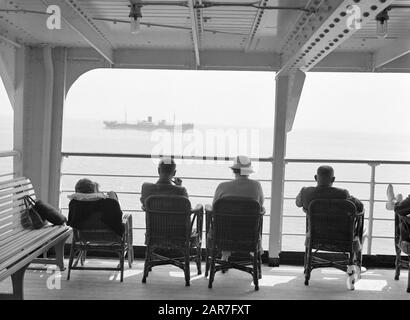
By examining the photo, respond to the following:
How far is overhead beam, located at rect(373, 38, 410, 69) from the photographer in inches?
152

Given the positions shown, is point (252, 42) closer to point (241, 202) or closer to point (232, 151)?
point (232, 151)

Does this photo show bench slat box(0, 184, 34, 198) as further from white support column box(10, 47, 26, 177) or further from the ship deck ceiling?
the ship deck ceiling

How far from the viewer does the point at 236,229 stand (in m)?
→ 3.40

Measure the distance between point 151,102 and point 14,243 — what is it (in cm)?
491

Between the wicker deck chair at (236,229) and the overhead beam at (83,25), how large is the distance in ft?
5.60

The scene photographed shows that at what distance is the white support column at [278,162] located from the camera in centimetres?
452

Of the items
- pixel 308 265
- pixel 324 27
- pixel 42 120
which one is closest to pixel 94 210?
pixel 42 120

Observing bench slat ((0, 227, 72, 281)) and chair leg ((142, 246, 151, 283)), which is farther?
chair leg ((142, 246, 151, 283))

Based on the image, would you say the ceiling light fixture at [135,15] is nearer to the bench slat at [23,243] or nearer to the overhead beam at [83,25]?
the overhead beam at [83,25]

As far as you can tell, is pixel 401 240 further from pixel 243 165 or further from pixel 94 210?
pixel 94 210

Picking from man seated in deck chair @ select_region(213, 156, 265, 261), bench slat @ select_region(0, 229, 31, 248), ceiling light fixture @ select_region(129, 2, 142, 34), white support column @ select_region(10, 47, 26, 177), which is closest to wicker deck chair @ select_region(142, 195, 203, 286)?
man seated in deck chair @ select_region(213, 156, 265, 261)

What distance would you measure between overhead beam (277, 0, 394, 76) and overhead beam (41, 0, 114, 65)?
62.9 inches
